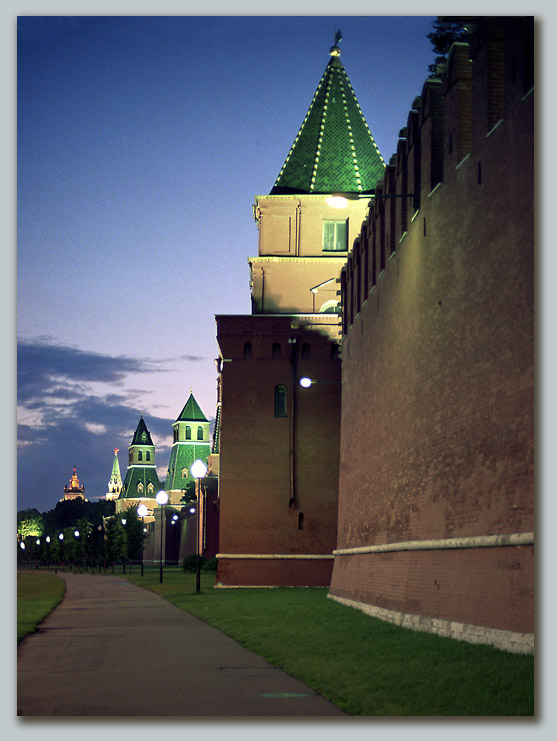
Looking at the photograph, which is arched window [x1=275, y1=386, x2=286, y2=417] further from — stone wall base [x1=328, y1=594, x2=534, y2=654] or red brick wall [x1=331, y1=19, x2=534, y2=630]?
stone wall base [x1=328, y1=594, x2=534, y2=654]

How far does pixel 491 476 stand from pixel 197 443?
125123 mm

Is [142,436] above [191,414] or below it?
below

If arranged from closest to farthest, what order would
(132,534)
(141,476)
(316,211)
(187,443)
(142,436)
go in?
(316,211)
(132,534)
(187,443)
(142,436)
(141,476)

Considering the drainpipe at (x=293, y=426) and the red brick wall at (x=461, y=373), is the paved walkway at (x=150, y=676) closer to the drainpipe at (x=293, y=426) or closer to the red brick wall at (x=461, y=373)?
the red brick wall at (x=461, y=373)

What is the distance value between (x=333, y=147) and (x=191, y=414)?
308 ft

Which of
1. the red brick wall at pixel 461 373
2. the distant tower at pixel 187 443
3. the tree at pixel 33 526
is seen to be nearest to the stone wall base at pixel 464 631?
the red brick wall at pixel 461 373

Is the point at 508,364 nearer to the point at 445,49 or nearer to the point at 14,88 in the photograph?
the point at 14,88

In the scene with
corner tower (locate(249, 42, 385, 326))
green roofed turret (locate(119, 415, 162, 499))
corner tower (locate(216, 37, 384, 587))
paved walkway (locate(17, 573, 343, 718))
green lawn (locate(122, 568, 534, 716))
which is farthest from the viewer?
green roofed turret (locate(119, 415, 162, 499))

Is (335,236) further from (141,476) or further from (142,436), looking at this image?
(141,476)

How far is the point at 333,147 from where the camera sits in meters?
47.8

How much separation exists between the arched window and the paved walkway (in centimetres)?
2045

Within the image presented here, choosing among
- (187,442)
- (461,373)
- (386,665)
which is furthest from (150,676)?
(187,442)

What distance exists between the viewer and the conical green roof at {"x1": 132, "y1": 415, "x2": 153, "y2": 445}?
141 meters

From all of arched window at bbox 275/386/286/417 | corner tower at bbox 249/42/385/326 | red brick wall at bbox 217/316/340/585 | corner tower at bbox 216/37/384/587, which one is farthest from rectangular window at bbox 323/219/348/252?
arched window at bbox 275/386/286/417
